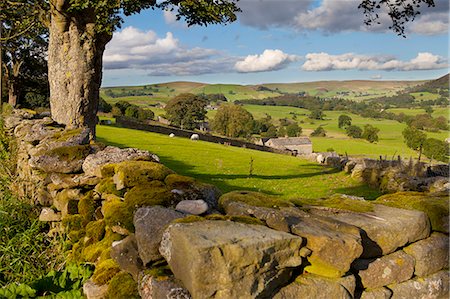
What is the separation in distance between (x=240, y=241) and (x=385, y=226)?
1.63m

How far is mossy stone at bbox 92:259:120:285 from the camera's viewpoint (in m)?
3.39

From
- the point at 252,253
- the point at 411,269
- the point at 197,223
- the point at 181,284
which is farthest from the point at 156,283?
the point at 411,269

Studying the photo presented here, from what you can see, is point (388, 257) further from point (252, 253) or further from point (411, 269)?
point (252, 253)

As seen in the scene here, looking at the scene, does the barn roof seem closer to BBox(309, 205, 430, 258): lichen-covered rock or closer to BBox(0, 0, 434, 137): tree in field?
BBox(0, 0, 434, 137): tree in field

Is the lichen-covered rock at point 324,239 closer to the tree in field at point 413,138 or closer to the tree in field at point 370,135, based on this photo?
the tree in field at point 413,138

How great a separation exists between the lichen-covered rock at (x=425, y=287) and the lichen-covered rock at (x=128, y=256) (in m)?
2.28

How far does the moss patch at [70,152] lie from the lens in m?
5.61

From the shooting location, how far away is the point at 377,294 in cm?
325

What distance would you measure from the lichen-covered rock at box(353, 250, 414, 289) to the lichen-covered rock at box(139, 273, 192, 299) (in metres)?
1.59

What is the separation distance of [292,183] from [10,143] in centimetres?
1135

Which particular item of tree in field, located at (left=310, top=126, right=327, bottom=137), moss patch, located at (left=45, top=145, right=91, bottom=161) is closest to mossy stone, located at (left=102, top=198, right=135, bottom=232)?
moss patch, located at (left=45, top=145, right=91, bottom=161)

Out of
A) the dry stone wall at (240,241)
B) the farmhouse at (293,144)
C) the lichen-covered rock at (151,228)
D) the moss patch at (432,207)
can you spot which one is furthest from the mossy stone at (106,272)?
the farmhouse at (293,144)

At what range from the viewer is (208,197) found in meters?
3.95

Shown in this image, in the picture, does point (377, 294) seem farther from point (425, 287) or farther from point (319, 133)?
point (319, 133)
